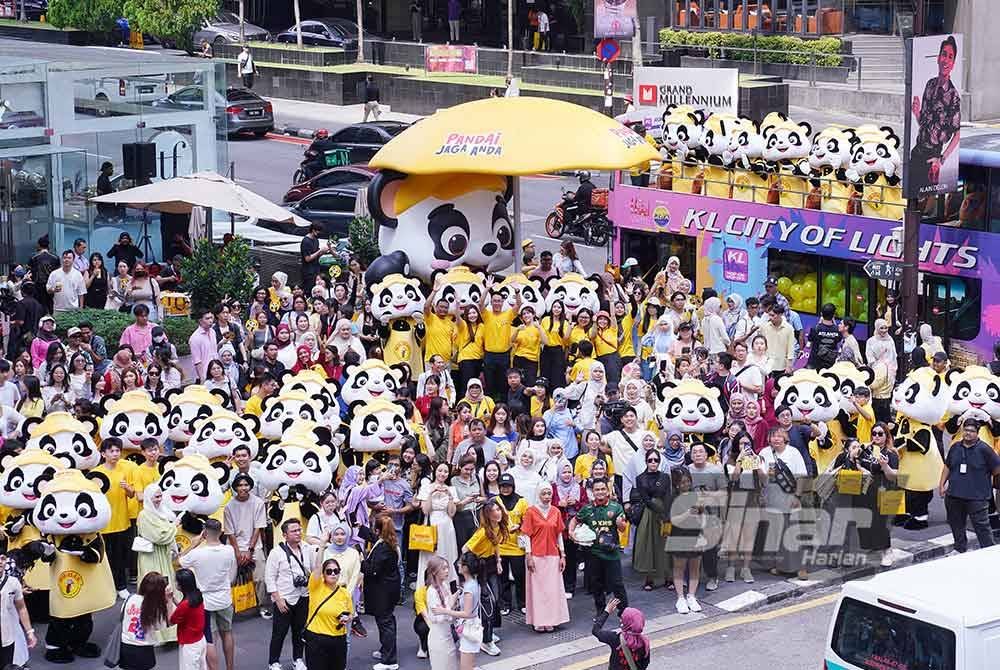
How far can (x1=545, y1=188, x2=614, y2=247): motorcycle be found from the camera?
3127 centimetres

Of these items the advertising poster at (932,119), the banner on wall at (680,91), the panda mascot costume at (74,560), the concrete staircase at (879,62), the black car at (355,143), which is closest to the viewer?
the panda mascot costume at (74,560)

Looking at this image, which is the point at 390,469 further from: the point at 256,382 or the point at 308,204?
the point at 308,204

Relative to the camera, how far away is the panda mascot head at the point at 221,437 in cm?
1544

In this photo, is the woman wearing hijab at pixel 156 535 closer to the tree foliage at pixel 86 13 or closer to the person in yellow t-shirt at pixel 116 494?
the person in yellow t-shirt at pixel 116 494

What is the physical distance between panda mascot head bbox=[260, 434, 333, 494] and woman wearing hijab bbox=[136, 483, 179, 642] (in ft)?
3.16

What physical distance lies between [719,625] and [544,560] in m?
1.69

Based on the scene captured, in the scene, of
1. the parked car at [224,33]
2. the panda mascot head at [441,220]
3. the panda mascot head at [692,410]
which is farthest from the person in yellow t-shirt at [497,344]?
the parked car at [224,33]

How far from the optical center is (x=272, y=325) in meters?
21.3

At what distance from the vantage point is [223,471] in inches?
584

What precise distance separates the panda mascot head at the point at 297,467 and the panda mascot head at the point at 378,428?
93 cm

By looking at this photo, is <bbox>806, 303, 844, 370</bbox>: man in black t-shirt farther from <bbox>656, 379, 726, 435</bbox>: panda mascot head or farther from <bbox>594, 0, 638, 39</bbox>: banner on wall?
<bbox>594, 0, 638, 39</bbox>: banner on wall

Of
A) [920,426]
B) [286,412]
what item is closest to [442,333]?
[286,412]

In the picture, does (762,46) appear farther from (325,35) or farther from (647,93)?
(647,93)

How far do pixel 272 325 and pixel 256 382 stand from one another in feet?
11.7
